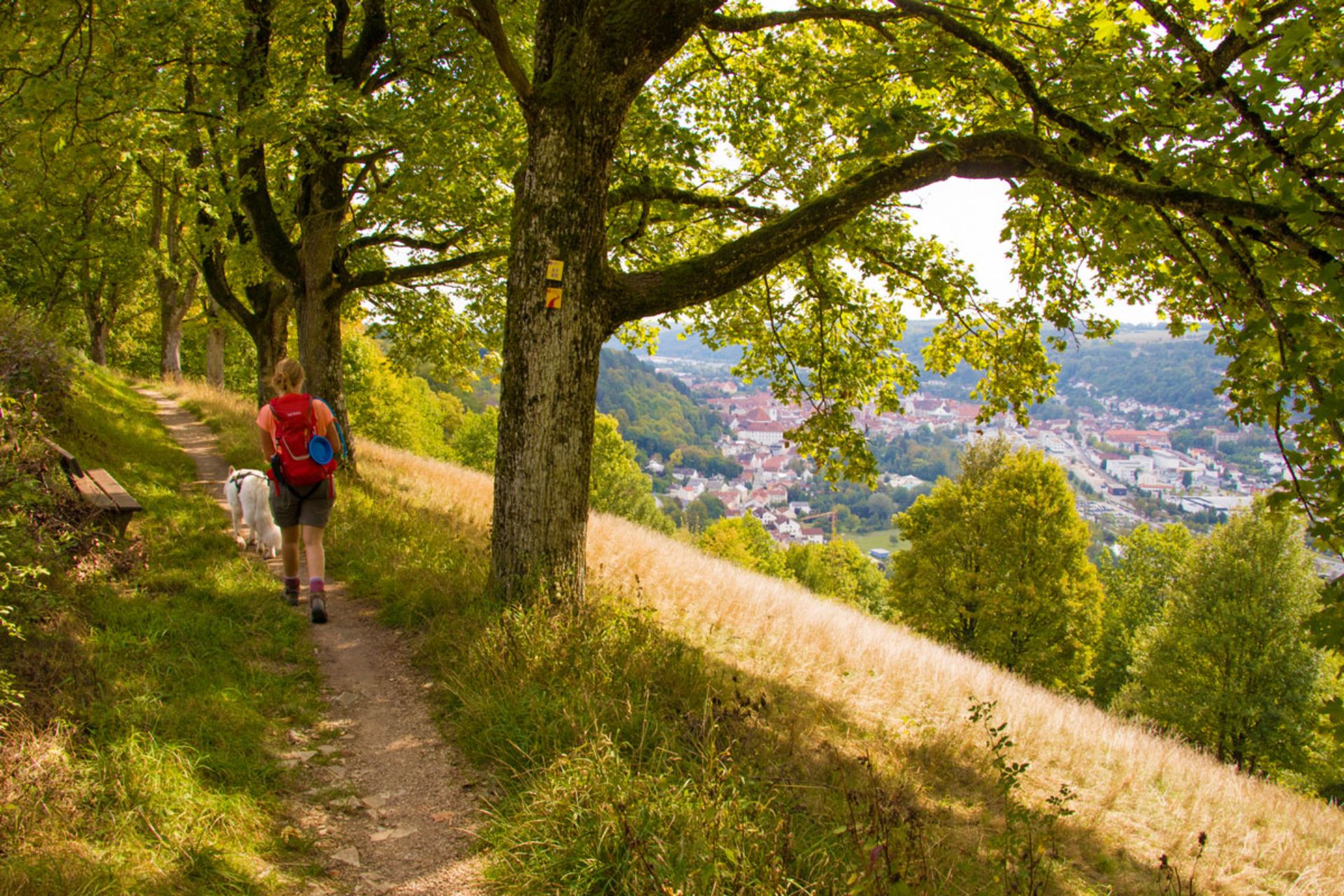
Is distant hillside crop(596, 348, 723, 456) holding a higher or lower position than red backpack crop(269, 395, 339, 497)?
higher

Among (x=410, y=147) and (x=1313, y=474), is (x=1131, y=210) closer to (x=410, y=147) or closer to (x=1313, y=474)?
(x=1313, y=474)

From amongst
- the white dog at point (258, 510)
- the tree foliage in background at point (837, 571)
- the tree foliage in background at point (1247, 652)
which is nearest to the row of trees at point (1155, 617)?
the tree foliage in background at point (1247, 652)

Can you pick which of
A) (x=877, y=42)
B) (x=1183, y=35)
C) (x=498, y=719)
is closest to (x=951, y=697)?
(x=498, y=719)

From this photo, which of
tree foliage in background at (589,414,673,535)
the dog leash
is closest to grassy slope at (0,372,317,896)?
the dog leash

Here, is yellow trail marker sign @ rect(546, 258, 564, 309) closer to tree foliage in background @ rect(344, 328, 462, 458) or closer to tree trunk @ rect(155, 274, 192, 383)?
tree trunk @ rect(155, 274, 192, 383)

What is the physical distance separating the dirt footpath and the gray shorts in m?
0.91

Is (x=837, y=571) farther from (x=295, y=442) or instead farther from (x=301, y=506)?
(x=295, y=442)

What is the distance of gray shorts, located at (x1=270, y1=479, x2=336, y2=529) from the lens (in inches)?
238

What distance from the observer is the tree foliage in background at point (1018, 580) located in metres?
24.5

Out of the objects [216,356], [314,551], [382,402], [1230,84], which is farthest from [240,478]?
[382,402]

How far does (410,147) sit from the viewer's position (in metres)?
8.20

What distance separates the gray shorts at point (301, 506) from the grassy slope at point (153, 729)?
69 centimetres

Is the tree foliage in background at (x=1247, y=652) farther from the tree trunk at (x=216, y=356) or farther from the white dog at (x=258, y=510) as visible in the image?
the tree trunk at (x=216, y=356)

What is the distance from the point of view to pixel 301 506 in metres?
6.09
